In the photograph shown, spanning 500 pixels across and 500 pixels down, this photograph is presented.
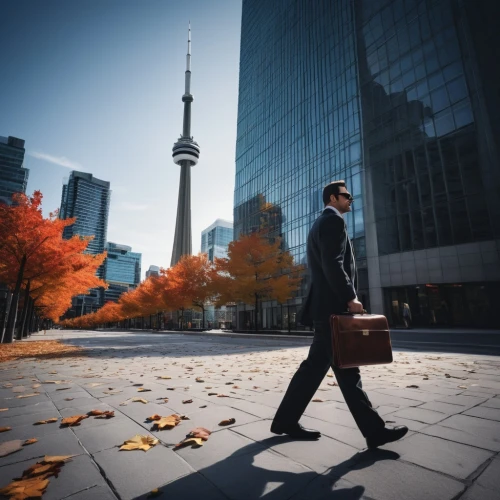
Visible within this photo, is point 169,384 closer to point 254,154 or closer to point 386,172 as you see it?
point 386,172

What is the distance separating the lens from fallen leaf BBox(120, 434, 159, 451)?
2053mm

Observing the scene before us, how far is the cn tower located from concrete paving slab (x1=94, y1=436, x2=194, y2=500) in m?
68.7

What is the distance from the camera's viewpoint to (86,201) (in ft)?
548

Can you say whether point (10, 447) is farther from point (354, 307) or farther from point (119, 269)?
point (119, 269)

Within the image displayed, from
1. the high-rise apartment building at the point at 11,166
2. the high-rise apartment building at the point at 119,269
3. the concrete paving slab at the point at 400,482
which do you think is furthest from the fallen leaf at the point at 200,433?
the high-rise apartment building at the point at 119,269

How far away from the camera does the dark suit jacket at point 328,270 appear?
7.30 ft

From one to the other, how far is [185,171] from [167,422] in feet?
312

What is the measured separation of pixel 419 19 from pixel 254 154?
30.3 meters

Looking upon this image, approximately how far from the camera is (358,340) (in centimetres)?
209

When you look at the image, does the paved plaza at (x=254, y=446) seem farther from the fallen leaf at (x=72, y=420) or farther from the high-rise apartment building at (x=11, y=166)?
the high-rise apartment building at (x=11, y=166)

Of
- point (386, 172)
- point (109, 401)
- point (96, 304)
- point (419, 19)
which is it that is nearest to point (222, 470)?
point (109, 401)

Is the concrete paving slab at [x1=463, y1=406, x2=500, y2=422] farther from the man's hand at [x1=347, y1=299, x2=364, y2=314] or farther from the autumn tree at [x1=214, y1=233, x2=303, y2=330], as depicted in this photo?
the autumn tree at [x1=214, y1=233, x2=303, y2=330]

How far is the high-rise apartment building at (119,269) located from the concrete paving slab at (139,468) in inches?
7258

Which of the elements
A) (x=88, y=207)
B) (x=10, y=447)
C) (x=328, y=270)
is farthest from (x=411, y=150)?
(x=88, y=207)
